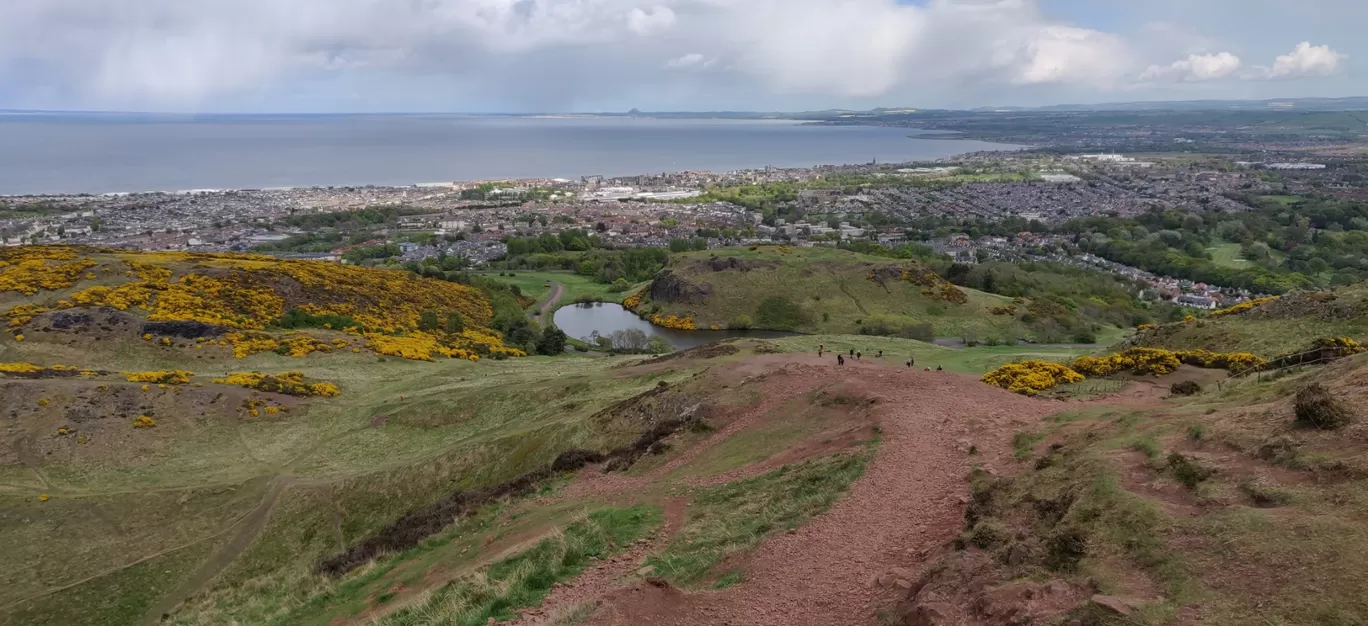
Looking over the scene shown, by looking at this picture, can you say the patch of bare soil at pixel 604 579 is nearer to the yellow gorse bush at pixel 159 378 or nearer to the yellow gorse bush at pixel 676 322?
the yellow gorse bush at pixel 159 378

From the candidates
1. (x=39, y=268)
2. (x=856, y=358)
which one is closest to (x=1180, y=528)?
(x=856, y=358)

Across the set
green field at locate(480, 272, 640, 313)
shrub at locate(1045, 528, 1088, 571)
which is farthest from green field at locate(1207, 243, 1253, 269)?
shrub at locate(1045, 528, 1088, 571)

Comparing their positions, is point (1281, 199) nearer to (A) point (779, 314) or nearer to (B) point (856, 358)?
(A) point (779, 314)

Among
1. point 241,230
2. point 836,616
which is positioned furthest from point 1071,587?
point 241,230

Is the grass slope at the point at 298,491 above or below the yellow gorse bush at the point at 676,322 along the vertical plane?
above

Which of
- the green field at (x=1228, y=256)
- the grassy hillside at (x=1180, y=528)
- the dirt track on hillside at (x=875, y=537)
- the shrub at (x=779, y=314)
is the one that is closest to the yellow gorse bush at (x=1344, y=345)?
the grassy hillside at (x=1180, y=528)

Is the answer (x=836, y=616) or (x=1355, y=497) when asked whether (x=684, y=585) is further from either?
(x=1355, y=497)
